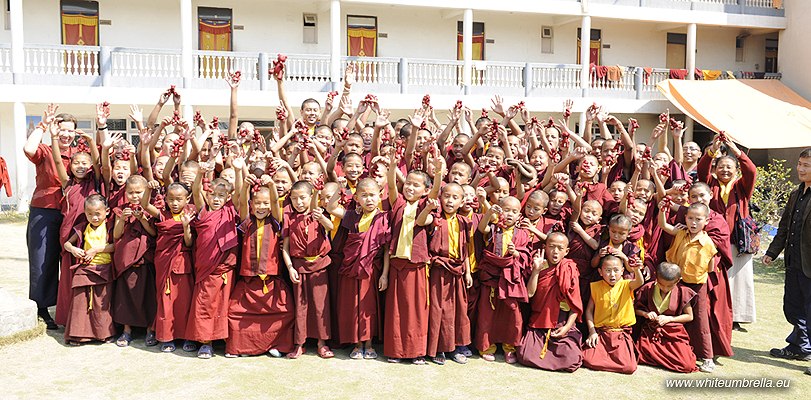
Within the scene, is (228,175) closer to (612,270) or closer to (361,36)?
(612,270)

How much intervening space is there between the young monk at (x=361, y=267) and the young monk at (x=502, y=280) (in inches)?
30.7

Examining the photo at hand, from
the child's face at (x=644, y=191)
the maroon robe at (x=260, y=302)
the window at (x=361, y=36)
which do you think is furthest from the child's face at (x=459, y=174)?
the window at (x=361, y=36)

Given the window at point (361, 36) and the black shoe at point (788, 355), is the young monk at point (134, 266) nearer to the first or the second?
the black shoe at point (788, 355)

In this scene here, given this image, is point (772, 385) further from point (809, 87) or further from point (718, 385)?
point (809, 87)

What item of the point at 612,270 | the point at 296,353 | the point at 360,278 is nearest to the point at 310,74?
the point at 360,278

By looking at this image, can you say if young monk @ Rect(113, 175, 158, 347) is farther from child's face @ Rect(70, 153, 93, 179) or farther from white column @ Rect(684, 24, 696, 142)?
white column @ Rect(684, 24, 696, 142)

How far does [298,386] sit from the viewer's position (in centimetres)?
461

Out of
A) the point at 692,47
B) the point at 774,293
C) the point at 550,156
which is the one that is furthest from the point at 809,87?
the point at 550,156

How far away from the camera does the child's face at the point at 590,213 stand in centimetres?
537

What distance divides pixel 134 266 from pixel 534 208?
313 cm

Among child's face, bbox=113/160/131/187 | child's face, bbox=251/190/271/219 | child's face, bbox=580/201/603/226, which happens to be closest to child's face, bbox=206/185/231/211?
child's face, bbox=251/190/271/219

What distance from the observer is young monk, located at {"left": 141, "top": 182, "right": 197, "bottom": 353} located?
5.23 metres

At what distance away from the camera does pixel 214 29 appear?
17.4 meters

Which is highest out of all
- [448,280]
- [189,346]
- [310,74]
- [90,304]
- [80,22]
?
[80,22]
